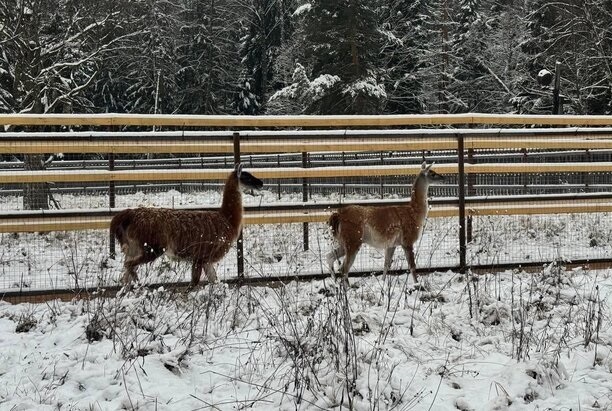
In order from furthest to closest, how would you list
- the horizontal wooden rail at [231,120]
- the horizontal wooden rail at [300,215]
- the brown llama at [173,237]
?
the horizontal wooden rail at [231,120], the horizontal wooden rail at [300,215], the brown llama at [173,237]

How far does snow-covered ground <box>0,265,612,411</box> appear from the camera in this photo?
3916 mm

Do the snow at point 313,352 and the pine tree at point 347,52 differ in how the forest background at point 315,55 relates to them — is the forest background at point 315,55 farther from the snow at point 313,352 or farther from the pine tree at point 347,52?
the snow at point 313,352

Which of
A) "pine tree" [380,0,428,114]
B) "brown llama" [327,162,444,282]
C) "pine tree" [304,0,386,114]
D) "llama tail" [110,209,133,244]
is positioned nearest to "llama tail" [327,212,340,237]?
"brown llama" [327,162,444,282]

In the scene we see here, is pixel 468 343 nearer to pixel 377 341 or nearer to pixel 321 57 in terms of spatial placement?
pixel 377 341

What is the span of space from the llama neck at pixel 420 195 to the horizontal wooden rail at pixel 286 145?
476mm

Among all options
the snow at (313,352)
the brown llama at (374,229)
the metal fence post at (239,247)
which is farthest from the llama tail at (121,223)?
the brown llama at (374,229)

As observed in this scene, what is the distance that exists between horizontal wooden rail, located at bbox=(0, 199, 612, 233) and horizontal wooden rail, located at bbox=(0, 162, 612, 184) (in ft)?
1.79

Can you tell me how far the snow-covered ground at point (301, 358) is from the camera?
3916 mm

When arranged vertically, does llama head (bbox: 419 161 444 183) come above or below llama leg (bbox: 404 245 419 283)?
above

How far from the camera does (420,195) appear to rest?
852 centimetres

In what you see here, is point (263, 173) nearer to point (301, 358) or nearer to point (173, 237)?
point (173, 237)

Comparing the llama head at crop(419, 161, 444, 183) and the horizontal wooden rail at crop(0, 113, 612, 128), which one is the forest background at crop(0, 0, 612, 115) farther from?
the llama head at crop(419, 161, 444, 183)

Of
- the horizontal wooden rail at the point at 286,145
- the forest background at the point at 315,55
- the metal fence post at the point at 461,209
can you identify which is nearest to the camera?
the horizontal wooden rail at the point at 286,145

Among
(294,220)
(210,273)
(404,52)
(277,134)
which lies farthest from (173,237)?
(404,52)
